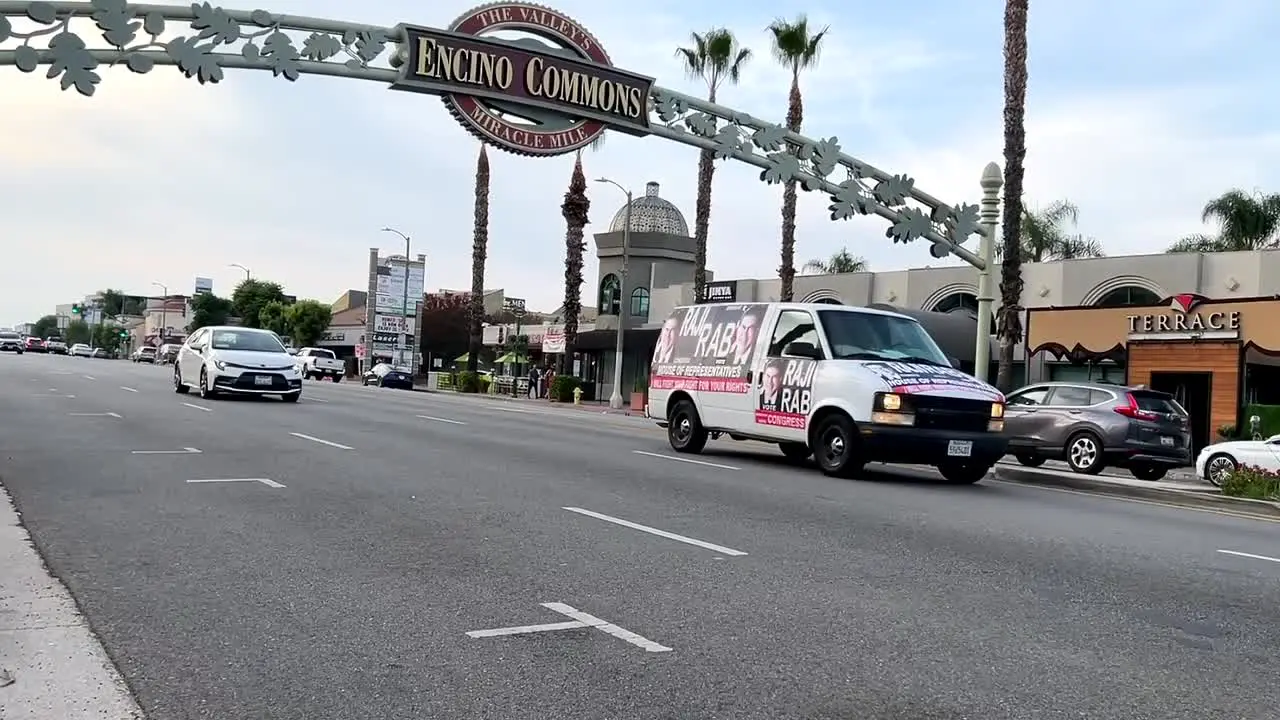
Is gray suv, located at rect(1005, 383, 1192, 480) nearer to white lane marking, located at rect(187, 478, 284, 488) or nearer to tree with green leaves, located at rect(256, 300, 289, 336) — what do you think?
white lane marking, located at rect(187, 478, 284, 488)

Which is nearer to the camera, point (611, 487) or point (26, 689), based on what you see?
point (26, 689)

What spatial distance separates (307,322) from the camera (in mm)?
86188

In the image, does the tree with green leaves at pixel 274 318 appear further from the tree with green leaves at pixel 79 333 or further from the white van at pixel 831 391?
the tree with green leaves at pixel 79 333

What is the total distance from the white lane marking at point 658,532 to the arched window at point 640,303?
141ft

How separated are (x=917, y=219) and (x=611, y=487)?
12.6 meters

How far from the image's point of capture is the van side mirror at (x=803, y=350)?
536 inches

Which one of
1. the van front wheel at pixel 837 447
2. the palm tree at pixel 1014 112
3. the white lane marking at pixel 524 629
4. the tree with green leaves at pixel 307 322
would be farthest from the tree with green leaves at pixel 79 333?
the white lane marking at pixel 524 629

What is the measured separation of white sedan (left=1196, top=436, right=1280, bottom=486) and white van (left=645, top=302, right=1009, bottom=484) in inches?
203

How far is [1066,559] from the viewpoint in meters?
7.89

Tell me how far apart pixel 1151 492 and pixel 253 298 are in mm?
100433

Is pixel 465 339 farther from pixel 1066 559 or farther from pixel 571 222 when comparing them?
pixel 1066 559

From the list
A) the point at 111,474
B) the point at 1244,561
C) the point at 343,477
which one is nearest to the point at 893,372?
the point at 1244,561

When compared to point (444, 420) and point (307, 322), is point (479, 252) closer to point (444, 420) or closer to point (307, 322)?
point (444, 420)

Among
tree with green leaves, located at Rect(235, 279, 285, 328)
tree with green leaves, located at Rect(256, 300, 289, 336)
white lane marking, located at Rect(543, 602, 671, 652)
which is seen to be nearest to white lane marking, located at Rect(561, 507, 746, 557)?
white lane marking, located at Rect(543, 602, 671, 652)
